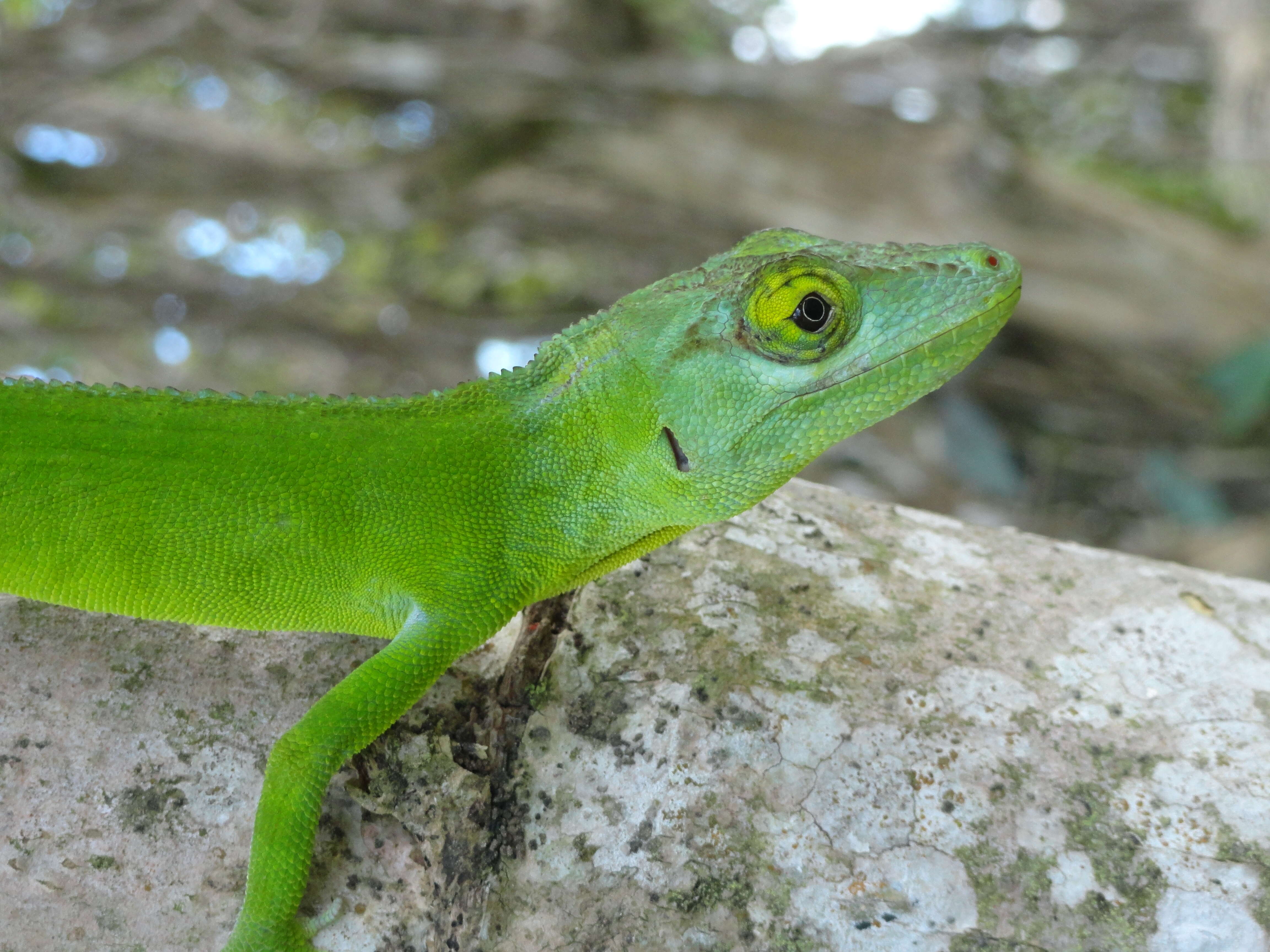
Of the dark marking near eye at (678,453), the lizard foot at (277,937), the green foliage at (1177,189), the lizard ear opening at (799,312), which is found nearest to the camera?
the lizard foot at (277,937)

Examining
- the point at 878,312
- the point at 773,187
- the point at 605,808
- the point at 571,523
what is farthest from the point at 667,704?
the point at 773,187

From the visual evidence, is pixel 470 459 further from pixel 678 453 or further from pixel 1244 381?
pixel 1244 381

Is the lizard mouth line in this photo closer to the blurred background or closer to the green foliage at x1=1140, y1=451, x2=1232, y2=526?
the blurred background

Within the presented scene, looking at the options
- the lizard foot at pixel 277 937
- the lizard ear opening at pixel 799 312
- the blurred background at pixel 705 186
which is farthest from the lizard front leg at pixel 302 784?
the blurred background at pixel 705 186

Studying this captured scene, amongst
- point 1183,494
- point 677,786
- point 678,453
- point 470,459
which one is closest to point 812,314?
point 678,453

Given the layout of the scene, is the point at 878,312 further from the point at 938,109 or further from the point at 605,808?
the point at 938,109

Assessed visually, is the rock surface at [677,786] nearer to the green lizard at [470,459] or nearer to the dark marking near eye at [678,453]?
the green lizard at [470,459]

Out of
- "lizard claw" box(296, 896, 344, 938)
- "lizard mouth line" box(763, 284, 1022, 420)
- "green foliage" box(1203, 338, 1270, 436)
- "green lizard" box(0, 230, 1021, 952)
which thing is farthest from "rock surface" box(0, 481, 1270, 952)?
"green foliage" box(1203, 338, 1270, 436)
